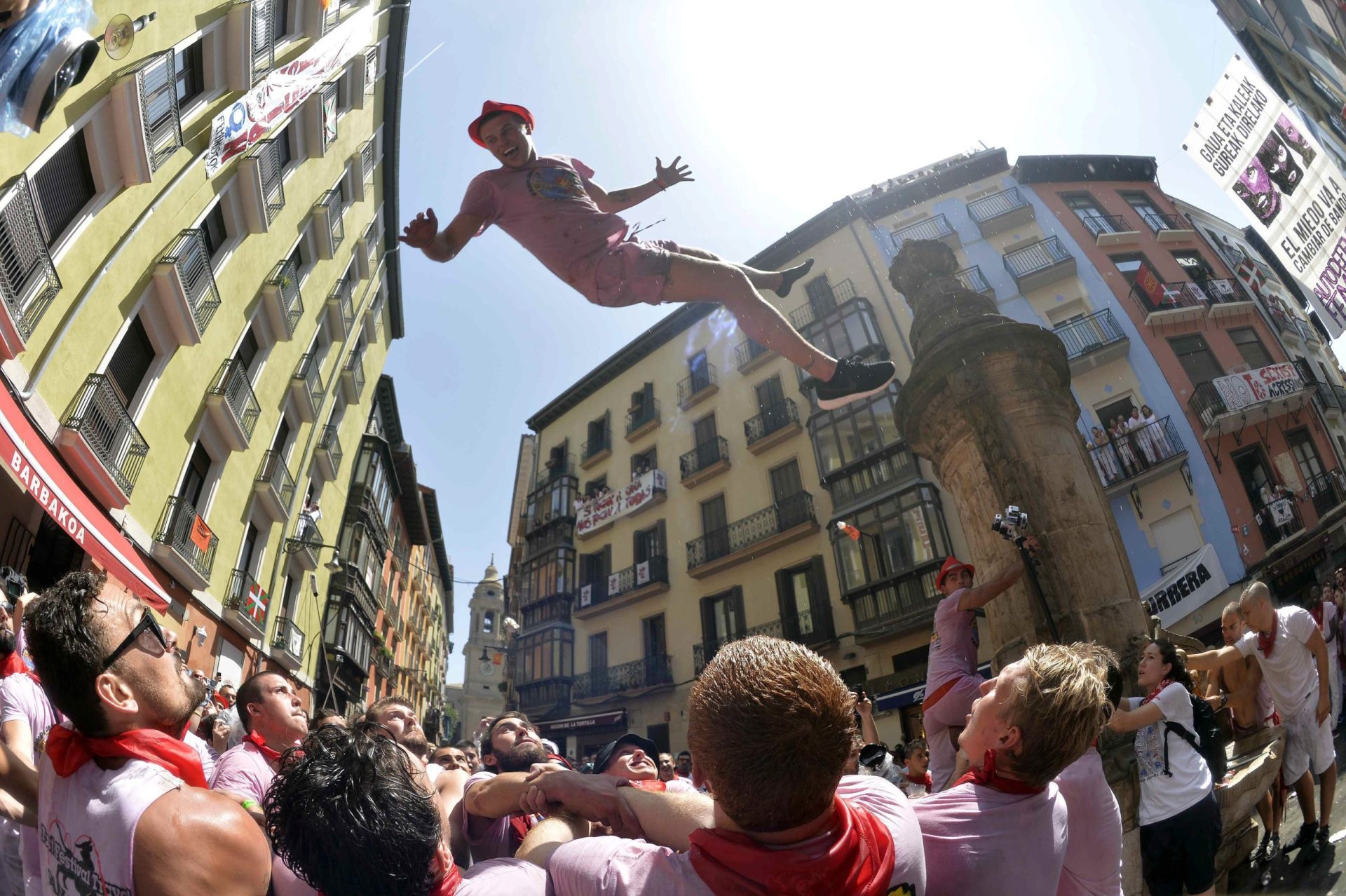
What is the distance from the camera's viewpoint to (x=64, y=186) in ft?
20.7

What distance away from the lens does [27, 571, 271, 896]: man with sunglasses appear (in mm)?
1200

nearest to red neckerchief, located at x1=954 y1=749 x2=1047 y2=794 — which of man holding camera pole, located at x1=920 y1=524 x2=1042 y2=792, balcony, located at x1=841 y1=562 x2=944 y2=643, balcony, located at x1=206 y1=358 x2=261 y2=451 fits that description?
man holding camera pole, located at x1=920 y1=524 x2=1042 y2=792

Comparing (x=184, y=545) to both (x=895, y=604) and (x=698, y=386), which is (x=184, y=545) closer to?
(x=698, y=386)

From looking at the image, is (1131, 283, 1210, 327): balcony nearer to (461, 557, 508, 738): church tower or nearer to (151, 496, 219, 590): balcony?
(151, 496, 219, 590): balcony

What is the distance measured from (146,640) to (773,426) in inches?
183

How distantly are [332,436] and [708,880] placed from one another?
14.3 meters

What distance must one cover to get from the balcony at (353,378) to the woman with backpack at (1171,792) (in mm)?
13433

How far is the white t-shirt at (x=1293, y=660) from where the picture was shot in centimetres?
329

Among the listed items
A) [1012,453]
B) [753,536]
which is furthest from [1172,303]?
[753,536]

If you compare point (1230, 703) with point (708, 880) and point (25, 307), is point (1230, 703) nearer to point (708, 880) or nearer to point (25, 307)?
point (708, 880)

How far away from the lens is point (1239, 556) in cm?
325

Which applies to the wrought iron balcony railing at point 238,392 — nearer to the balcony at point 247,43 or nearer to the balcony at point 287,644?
the balcony at point 247,43

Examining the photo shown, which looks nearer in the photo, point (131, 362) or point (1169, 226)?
point (1169, 226)

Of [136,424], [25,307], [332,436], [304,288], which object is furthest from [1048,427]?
[332,436]
